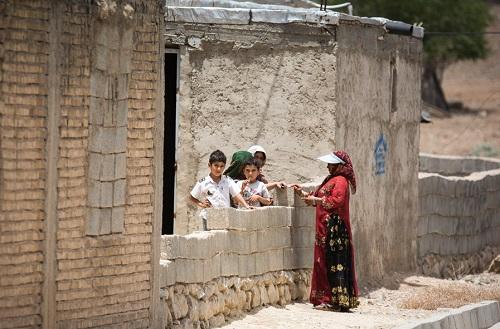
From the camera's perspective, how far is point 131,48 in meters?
9.93

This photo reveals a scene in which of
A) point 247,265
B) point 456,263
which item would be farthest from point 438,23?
point 247,265

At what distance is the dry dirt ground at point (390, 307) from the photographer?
12281mm

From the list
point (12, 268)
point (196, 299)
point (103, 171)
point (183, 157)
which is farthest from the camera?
point (183, 157)

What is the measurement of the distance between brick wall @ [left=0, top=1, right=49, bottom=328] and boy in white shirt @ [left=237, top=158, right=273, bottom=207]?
4184 mm

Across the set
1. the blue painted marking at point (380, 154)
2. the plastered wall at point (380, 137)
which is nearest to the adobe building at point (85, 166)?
the plastered wall at point (380, 137)

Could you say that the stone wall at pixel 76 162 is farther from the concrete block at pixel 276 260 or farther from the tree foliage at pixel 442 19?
the tree foliage at pixel 442 19

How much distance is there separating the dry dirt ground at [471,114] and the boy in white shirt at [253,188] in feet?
71.3

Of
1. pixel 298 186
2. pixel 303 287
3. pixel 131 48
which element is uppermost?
pixel 131 48

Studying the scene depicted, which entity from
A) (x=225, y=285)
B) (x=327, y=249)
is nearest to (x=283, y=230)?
(x=327, y=249)

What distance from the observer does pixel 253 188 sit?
13.3 meters

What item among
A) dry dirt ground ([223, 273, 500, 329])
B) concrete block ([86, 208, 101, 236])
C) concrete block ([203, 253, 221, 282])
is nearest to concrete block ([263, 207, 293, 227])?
dry dirt ground ([223, 273, 500, 329])

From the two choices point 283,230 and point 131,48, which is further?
point 283,230

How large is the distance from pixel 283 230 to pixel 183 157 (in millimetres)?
1737

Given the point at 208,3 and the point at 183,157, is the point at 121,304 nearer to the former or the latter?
the point at 183,157
